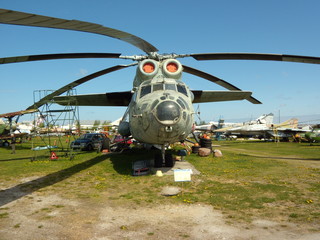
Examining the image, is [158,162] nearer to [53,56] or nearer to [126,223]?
[126,223]

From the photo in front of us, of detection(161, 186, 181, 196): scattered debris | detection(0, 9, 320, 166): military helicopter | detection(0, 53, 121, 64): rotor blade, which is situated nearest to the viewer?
detection(0, 9, 320, 166): military helicopter

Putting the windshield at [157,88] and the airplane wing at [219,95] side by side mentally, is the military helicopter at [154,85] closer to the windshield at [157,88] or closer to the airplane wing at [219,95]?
the windshield at [157,88]

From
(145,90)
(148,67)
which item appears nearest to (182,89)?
(145,90)

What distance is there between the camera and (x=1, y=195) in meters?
7.06

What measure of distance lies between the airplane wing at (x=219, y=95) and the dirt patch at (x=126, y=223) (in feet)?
32.8

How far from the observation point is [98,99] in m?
15.0

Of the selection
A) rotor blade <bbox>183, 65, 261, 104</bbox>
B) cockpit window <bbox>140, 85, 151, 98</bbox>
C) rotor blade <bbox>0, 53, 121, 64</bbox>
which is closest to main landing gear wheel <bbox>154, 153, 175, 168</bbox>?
cockpit window <bbox>140, 85, 151, 98</bbox>

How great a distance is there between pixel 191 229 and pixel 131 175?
5198mm

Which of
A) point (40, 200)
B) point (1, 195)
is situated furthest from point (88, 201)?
point (1, 195)

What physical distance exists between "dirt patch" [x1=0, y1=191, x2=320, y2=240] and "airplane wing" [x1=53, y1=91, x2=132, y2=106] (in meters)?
8.54

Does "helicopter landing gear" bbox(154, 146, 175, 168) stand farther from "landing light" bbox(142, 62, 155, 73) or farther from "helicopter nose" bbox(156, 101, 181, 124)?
"landing light" bbox(142, 62, 155, 73)

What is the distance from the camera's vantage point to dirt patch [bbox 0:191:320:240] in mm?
4230

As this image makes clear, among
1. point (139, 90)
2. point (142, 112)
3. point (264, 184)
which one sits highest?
point (139, 90)

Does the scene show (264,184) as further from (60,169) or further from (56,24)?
(60,169)
